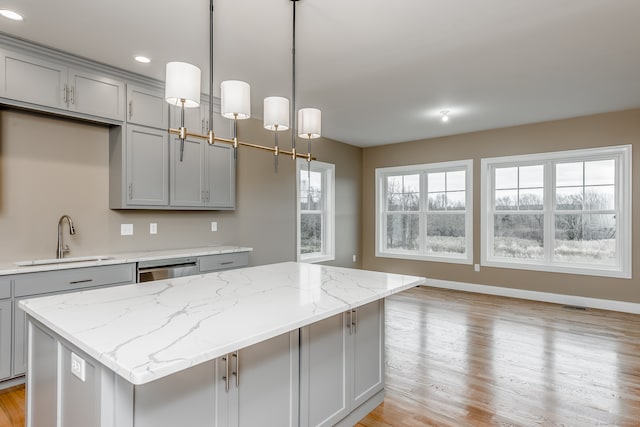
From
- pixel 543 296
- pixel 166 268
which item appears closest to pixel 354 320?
pixel 166 268

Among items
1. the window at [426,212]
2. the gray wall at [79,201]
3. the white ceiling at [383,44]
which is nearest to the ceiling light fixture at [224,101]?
the white ceiling at [383,44]

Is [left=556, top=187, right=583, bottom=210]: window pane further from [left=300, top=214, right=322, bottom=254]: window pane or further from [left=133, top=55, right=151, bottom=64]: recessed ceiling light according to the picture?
[left=133, top=55, right=151, bottom=64]: recessed ceiling light

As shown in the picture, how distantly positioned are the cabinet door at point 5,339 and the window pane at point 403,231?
553cm

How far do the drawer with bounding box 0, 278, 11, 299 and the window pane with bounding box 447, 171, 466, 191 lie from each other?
5719 millimetres

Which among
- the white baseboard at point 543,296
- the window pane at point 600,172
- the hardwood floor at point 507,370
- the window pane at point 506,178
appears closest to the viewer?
the hardwood floor at point 507,370

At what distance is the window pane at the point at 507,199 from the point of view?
5402 millimetres

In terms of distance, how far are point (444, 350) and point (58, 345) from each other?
2.96 meters

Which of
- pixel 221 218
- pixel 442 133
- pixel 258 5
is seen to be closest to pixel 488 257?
pixel 442 133

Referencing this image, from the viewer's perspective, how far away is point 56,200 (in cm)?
308

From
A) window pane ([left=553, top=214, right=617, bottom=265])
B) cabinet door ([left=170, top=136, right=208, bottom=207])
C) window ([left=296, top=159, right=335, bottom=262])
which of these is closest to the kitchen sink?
cabinet door ([left=170, top=136, right=208, bottom=207])

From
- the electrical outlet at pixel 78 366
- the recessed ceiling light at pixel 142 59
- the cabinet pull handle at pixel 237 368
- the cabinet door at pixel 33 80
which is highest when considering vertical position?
the recessed ceiling light at pixel 142 59

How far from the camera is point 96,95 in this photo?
3082 mm

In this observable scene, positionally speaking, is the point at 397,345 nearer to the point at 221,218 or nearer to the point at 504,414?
the point at 504,414

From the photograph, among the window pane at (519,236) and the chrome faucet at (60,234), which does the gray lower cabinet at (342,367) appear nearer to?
the chrome faucet at (60,234)
